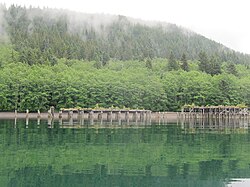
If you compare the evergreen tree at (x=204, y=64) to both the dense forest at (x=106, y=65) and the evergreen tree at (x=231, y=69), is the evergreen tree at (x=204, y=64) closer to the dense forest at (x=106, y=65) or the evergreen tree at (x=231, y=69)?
the dense forest at (x=106, y=65)

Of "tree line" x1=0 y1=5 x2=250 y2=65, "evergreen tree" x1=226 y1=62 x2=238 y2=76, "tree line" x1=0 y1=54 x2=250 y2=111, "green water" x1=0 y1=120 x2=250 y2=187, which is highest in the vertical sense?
"tree line" x1=0 y1=5 x2=250 y2=65

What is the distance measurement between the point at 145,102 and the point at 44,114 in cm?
1932

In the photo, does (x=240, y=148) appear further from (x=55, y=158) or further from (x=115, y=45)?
(x=115, y=45)

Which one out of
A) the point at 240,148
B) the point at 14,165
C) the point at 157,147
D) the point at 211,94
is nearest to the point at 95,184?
A: the point at 14,165

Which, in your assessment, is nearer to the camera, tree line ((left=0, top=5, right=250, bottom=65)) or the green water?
the green water

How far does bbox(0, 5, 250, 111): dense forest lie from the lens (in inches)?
3433

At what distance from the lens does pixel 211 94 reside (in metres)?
91.8

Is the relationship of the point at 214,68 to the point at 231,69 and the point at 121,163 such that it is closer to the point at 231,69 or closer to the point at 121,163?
the point at 231,69

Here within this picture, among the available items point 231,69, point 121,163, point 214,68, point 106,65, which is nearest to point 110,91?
point 214,68

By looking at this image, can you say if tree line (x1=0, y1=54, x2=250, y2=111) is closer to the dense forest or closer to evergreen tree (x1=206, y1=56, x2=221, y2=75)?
the dense forest

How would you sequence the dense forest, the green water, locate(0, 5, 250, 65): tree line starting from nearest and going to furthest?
the green water < the dense forest < locate(0, 5, 250, 65): tree line

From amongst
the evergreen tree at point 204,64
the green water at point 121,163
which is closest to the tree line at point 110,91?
the evergreen tree at point 204,64

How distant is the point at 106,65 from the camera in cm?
13450

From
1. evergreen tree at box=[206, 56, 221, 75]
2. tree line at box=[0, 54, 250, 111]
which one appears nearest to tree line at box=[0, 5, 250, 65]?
evergreen tree at box=[206, 56, 221, 75]
